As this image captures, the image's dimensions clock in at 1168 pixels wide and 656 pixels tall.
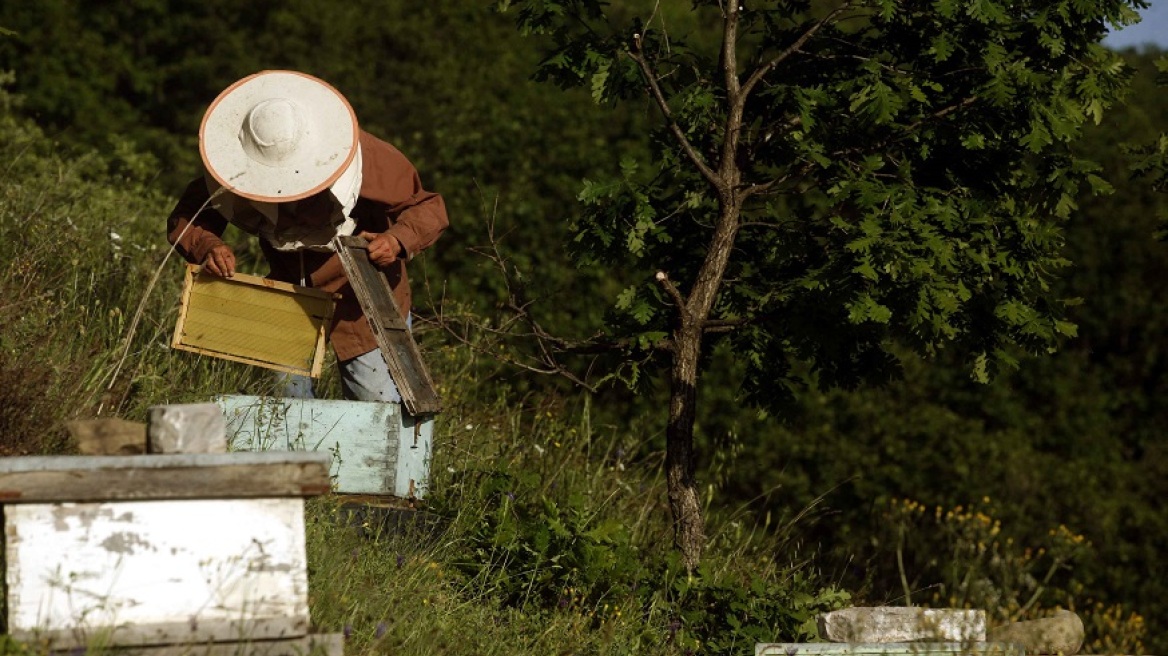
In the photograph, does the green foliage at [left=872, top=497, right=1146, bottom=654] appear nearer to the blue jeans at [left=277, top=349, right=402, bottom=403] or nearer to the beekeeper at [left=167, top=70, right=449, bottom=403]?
the blue jeans at [left=277, top=349, right=402, bottom=403]

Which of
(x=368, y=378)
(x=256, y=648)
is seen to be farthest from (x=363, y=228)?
(x=256, y=648)

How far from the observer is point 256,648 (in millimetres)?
3506

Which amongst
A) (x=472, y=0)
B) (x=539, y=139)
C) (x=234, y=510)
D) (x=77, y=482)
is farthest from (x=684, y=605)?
(x=472, y=0)

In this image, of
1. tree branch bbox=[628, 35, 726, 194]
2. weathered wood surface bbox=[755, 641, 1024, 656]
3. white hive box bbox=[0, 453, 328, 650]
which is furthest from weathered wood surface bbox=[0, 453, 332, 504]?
tree branch bbox=[628, 35, 726, 194]

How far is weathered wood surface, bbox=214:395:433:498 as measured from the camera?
194 inches

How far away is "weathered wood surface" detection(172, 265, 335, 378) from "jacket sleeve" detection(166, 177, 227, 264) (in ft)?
0.65

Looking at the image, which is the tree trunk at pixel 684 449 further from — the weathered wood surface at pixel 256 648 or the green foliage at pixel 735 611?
the weathered wood surface at pixel 256 648

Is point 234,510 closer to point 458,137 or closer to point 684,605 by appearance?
point 684,605

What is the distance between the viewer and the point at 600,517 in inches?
250

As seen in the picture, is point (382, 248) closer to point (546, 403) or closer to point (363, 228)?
A: point (363, 228)

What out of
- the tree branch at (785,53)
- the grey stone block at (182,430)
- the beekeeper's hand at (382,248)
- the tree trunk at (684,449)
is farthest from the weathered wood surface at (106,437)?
the tree branch at (785,53)

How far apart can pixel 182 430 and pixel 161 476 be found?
0.24 metres

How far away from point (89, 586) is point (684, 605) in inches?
102

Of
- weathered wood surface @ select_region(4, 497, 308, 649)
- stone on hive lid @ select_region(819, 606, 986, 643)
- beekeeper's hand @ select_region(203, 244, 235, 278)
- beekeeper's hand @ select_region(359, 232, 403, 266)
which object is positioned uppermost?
beekeeper's hand @ select_region(359, 232, 403, 266)
